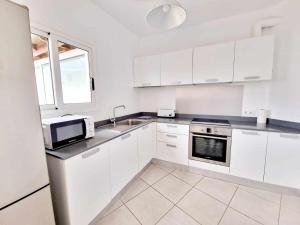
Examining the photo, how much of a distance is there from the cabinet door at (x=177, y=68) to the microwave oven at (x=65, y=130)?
1605 mm

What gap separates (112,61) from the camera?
2.32 meters

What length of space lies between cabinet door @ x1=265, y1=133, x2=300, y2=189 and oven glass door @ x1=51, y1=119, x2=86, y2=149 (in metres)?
2.26

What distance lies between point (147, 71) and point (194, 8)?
48.0 inches

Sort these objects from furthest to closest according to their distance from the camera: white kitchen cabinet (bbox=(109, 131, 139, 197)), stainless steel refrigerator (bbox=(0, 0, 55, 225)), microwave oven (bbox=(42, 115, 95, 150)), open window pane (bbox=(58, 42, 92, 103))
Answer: open window pane (bbox=(58, 42, 92, 103)), white kitchen cabinet (bbox=(109, 131, 139, 197)), microwave oven (bbox=(42, 115, 95, 150)), stainless steel refrigerator (bbox=(0, 0, 55, 225))

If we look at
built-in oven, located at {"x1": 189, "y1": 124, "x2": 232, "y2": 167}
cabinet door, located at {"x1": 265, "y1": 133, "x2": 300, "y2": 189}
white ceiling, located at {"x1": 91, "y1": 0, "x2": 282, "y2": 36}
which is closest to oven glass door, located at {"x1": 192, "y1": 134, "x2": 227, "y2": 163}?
built-in oven, located at {"x1": 189, "y1": 124, "x2": 232, "y2": 167}

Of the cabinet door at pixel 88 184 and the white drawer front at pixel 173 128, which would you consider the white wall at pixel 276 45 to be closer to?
the white drawer front at pixel 173 128

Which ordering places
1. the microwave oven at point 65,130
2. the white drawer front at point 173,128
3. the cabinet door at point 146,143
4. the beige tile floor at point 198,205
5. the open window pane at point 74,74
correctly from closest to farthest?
the microwave oven at point 65,130 < the beige tile floor at point 198,205 < the open window pane at point 74,74 < the cabinet door at point 146,143 < the white drawer front at point 173,128

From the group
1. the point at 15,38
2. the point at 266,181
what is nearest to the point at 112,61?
the point at 15,38

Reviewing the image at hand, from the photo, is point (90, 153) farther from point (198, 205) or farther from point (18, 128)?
point (198, 205)

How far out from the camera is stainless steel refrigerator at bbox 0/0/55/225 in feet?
2.57

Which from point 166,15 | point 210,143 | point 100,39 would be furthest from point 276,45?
point 100,39

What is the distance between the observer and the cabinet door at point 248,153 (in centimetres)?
183

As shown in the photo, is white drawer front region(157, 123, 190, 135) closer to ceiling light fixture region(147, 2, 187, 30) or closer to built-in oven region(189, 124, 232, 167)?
built-in oven region(189, 124, 232, 167)

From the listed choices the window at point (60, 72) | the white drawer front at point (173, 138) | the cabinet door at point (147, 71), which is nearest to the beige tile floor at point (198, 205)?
the white drawer front at point (173, 138)
